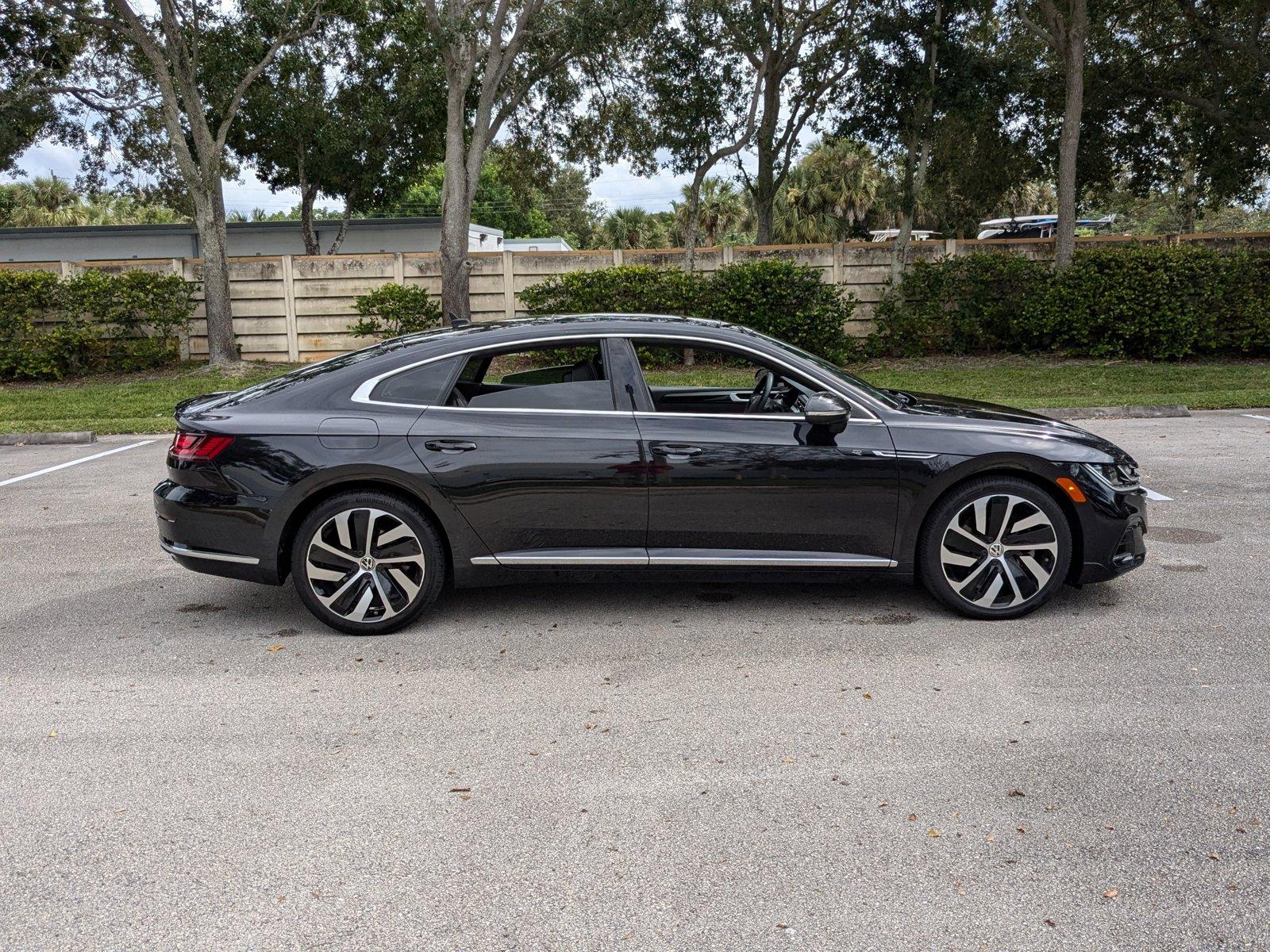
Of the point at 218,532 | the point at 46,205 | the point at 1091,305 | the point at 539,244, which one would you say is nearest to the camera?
the point at 218,532

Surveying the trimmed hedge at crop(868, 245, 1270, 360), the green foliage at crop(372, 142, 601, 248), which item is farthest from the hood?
the green foliage at crop(372, 142, 601, 248)

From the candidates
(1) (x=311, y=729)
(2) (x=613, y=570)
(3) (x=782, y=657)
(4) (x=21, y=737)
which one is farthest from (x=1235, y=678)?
(4) (x=21, y=737)

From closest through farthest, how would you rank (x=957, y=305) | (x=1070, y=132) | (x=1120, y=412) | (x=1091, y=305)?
(x=1120, y=412) < (x=1091, y=305) < (x=1070, y=132) < (x=957, y=305)

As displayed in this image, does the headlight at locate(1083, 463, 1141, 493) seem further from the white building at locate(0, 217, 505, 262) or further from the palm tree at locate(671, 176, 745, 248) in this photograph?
Result: the palm tree at locate(671, 176, 745, 248)

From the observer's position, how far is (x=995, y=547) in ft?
16.9

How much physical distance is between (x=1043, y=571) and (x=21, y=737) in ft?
15.4

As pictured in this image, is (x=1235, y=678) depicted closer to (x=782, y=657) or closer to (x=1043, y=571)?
(x=1043, y=571)

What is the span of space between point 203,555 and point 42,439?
8.80 metres

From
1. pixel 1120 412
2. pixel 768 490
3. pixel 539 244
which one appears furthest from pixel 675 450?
pixel 539 244

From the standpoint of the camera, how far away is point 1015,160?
22500mm

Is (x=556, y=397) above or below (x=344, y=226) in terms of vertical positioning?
below

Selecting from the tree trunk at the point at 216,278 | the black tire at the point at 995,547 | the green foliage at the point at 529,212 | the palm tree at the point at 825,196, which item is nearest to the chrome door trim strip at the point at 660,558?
the black tire at the point at 995,547

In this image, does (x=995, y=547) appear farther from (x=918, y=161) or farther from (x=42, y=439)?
(x=918, y=161)

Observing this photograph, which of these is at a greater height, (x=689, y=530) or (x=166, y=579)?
(x=689, y=530)
